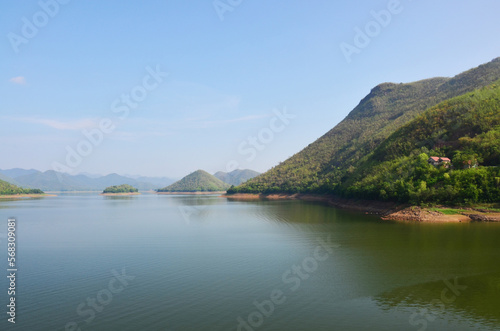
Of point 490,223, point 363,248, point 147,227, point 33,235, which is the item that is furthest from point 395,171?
point 33,235

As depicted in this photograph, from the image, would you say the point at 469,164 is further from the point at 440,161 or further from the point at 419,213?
the point at 419,213

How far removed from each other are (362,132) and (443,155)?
8248 centimetres

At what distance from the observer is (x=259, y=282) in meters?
22.4

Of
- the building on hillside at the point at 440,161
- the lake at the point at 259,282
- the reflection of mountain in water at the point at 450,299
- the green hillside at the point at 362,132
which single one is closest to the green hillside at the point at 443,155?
the building on hillside at the point at 440,161

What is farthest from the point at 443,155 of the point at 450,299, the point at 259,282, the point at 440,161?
the point at 259,282

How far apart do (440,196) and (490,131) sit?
24.7 metres

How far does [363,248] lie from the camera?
32844mm

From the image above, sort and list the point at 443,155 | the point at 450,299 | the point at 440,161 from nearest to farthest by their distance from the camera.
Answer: the point at 450,299 < the point at 440,161 < the point at 443,155

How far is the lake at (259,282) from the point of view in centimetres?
1628

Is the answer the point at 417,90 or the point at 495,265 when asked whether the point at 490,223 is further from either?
the point at 417,90

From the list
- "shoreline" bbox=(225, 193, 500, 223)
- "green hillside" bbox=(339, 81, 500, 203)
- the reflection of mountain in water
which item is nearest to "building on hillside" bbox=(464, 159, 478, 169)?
"green hillside" bbox=(339, 81, 500, 203)

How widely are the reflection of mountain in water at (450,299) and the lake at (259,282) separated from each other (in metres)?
0.06

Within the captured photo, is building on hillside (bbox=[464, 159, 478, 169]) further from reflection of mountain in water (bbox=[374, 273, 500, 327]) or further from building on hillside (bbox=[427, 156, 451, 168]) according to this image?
reflection of mountain in water (bbox=[374, 273, 500, 327])

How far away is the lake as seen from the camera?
16281 mm
